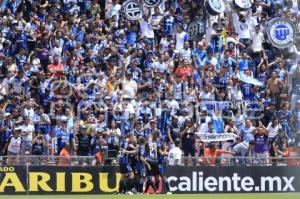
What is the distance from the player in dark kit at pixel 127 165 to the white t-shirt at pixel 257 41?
25.8 feet

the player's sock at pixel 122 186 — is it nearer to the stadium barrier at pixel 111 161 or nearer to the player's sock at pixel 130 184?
the player's sock at pixel 130 184

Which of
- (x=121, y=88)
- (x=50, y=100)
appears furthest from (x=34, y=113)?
(x=121, y=88)

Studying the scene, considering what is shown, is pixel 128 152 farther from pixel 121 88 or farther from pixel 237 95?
pixel 237 95

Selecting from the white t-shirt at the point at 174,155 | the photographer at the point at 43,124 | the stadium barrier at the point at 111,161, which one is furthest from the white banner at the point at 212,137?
the photographer at the point at 43,124

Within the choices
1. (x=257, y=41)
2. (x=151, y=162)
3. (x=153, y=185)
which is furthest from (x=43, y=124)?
(x=257, y=41)

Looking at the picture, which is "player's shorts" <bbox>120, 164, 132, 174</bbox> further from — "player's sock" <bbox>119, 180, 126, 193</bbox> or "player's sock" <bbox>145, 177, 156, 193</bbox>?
"player's sock" <bbox>145, 177, 156, 193</bbox>

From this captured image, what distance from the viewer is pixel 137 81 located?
33.0 metres

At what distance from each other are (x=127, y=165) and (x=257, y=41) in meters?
8.86

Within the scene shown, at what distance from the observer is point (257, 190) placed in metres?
31.7

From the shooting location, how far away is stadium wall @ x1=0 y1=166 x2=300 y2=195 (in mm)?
30125

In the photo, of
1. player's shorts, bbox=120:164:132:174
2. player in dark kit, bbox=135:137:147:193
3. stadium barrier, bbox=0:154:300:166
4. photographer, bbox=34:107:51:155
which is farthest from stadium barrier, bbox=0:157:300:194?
photographer, bbox=34:107:51:155

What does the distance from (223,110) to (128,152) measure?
4.78 metres

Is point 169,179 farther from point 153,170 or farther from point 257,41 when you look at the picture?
point 257,41

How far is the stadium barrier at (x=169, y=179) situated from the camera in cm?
3011
